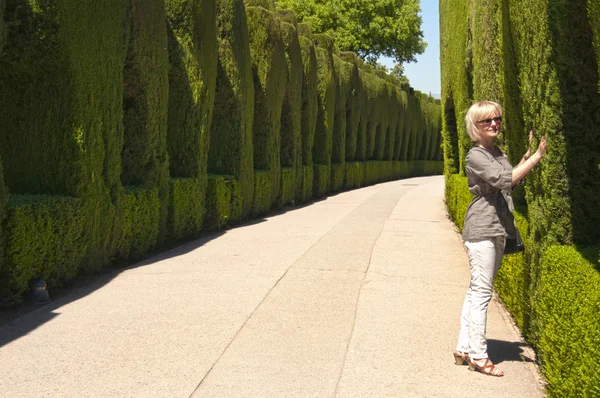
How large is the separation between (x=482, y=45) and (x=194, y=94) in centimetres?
561

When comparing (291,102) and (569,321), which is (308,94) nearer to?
(291,102)

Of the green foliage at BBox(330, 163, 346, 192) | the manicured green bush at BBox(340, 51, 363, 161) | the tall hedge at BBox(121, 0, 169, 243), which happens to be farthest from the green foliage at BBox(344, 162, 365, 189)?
the tall hedge at BBox(121, 0, 169, 243)

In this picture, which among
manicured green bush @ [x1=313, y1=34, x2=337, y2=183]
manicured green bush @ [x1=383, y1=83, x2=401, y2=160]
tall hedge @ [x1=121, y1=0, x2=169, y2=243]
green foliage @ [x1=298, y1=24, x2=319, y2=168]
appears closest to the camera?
tall hedge @ [x1=121, y1=0, x2=169, y2=243]

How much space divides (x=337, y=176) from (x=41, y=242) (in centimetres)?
2214

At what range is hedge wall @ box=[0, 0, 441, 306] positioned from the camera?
8.36 meters

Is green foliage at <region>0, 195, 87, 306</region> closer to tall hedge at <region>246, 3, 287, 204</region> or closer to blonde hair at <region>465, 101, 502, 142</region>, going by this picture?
blonde hair at <region>465, 101, 502, 142</region>

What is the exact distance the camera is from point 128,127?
1149cm

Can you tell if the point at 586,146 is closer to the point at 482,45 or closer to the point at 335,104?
the point at 482,45

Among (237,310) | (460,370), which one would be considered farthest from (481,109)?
(237,310)

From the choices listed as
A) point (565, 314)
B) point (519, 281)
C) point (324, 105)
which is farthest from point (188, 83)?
point (324, 105)

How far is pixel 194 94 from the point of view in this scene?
45.5 feet

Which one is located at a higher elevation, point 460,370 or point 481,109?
point 481,109

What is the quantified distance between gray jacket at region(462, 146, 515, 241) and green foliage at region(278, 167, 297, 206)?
15.3m

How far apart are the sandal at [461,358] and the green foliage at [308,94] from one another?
18.8 m
